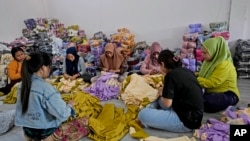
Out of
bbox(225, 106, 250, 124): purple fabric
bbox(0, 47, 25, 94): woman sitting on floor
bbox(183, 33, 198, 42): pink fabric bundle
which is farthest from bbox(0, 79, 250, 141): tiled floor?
bbox(183, 33, 198, 42): pink fabric bundle

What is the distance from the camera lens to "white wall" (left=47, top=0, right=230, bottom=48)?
12.8ft

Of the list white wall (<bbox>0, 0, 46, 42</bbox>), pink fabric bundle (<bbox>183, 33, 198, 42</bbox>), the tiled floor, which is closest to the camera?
the tiled floor

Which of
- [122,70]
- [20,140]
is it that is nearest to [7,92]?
[20,140]

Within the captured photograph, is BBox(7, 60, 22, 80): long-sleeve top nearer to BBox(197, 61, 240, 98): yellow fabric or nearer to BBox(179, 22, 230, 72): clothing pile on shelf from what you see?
BBox(179, 22, 230, 72): clothing pile on shelf

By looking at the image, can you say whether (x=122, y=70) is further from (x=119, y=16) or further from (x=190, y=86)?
(x=190, y=86)

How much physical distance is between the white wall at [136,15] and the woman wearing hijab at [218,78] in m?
1.45

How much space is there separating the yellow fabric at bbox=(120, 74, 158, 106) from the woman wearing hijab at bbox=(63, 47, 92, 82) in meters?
0.78

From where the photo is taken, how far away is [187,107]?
208 cm

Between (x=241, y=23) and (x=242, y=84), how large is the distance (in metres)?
0.98

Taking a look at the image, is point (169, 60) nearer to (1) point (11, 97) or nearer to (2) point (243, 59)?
(2) point (243, 59)

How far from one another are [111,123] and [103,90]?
0.86 meters

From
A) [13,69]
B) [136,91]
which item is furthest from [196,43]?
[13,69]

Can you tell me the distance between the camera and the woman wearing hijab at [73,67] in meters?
3.57

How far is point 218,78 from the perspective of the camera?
7.98 ft
